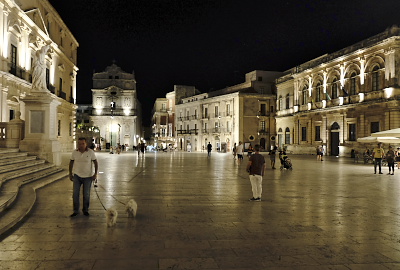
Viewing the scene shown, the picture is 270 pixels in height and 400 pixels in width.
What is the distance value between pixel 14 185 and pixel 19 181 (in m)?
0.76

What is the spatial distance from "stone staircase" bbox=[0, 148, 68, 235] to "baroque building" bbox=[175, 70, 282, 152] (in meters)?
42.5

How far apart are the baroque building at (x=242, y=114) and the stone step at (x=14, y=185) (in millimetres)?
43090

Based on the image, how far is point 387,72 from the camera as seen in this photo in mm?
29609

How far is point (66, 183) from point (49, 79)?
23.6 m

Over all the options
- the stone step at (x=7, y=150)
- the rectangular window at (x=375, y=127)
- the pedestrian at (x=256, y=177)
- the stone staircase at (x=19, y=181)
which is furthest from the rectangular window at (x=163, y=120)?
the pedestrian at (x=256, y=177)

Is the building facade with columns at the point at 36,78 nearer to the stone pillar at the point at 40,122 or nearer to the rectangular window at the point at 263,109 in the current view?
the stone pillar at the point at 40,122

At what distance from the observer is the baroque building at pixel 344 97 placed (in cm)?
2950

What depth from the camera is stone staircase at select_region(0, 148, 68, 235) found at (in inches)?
261

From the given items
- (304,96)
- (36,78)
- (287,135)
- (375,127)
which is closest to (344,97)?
(375,127)

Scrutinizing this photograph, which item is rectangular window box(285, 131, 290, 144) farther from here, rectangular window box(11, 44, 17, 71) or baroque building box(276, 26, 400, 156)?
rectangular window box(11, 44, 17, 71)

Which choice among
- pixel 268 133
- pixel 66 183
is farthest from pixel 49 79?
pixel 268 133

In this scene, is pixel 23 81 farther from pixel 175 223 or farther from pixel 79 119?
pixel 79 119

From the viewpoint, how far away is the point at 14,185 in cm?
888

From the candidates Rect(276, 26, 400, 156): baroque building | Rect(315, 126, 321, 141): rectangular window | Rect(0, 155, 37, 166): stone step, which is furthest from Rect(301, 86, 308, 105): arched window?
Rect(0, 155, 37, 166): stone step
